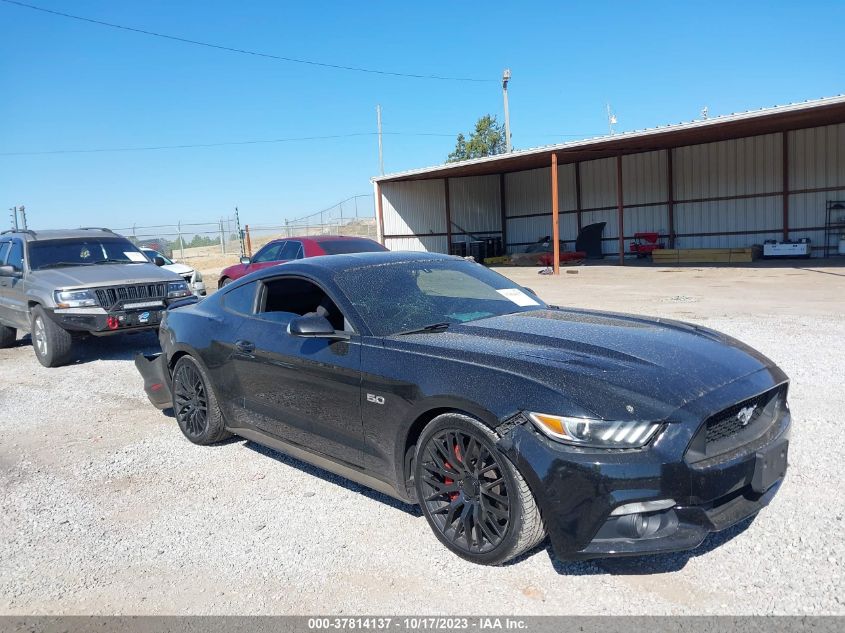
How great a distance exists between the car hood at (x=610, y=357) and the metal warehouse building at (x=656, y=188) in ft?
53.8

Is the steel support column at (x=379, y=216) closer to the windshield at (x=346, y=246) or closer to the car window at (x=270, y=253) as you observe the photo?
the car window at (x=270, y=253)

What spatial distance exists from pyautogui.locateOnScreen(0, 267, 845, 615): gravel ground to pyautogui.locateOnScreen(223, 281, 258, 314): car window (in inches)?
44.9

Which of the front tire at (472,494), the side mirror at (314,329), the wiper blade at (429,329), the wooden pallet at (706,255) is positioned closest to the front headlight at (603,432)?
the front tire at (472,494)

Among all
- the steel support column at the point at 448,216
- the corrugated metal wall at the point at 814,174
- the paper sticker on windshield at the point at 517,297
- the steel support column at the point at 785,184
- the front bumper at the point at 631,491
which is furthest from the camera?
the steel support column at the point at 448,216

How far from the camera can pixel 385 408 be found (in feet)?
12.0

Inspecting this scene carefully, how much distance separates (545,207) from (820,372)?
27.6 meters

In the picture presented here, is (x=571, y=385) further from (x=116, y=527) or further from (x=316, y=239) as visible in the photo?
(x=316, y=239)

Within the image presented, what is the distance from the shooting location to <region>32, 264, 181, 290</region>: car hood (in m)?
9.02

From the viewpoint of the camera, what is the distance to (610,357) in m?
3.28

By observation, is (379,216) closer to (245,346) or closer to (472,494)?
(245,346)

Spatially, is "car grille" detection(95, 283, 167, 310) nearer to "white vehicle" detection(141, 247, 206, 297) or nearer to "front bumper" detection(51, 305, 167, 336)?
"front bumper" detection(51, 305, 167, 336)

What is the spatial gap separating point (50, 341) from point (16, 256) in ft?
6.53

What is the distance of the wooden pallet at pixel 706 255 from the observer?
24406mm

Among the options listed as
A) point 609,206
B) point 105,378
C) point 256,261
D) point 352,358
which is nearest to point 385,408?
point 352,358
